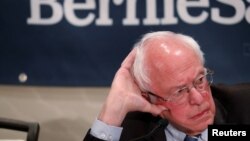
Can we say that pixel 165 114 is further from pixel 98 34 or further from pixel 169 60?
pixel 98 34

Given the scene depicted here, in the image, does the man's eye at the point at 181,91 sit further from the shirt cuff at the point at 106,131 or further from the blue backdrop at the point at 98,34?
the blue backdrop at the point at 98,34

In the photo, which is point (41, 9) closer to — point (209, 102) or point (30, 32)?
point (30, 32)

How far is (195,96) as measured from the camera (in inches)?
45.1

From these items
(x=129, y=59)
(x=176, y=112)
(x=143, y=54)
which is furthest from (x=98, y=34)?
(x=176, y=112)

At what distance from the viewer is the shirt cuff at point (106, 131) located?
1272 mm

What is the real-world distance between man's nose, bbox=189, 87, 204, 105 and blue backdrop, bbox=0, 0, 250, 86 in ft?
2.18

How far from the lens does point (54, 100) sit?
1940 mm

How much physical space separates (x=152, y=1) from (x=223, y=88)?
1.92 ft

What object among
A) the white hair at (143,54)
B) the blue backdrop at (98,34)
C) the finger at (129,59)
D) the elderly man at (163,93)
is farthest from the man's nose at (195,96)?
the blue backdrop at (98,34)

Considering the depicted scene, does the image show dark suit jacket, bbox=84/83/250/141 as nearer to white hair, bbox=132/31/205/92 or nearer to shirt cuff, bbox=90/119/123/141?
shirt cuff, bbox=90/119/123/141

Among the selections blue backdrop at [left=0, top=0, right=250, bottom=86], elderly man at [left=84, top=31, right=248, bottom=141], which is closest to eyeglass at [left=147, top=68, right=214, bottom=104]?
elderly man at [left=84, top=31, right=248, bottom=141]

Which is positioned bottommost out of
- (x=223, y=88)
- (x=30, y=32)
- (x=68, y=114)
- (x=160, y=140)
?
(x=68, y=114)

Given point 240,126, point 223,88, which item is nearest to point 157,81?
point 223,88

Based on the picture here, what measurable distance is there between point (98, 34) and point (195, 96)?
78 centimetres
